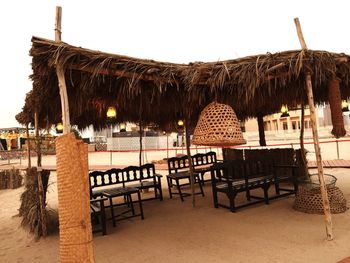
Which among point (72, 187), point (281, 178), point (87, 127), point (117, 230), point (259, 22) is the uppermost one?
point (259, 22)

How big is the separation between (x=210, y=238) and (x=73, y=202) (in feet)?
7.98

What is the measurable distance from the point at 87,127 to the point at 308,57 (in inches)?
269

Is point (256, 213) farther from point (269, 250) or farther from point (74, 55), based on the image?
point (74, 55)

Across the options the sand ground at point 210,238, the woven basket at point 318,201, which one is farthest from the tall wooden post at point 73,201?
the woven basket at point 318,201

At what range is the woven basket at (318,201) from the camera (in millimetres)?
4782

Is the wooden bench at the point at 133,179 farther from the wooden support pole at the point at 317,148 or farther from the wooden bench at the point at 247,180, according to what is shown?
the wooden support pole at the point at 317,148

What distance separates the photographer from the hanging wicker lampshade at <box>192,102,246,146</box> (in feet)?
11.3

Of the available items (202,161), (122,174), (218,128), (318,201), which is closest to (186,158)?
(202,161)

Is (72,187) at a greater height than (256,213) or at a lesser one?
greater

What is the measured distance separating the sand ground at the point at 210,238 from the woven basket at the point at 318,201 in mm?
176

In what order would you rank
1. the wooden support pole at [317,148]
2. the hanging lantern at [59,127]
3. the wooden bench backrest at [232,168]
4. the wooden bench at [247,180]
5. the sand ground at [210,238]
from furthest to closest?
1. the hanging lantern at [59,127]
2. the wooden bench backrest at [232,168]
3. the wooden bench at [247,180]
4. the wooden support pole at [317,148]
5. the sand ground at [210,238]

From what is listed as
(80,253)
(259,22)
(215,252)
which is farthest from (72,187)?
(259,22)

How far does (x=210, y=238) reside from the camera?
13.3ft

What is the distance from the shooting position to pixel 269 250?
11.3 feet
